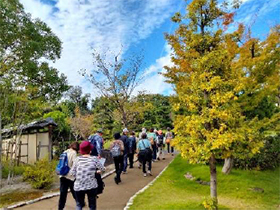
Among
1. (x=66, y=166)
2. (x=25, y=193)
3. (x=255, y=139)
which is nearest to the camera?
(x=66, y=166)

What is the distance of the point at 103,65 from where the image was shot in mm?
17078

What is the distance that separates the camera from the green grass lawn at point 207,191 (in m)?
6.41

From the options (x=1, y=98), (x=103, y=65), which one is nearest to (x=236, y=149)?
(x=1, y=98)

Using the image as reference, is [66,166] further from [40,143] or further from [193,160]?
[40,143]

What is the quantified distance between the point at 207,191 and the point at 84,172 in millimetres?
5321

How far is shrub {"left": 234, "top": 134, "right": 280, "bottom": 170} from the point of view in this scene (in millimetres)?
10453

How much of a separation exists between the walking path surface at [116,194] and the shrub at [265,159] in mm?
3988

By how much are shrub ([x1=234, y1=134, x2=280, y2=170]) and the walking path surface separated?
3.99 metres

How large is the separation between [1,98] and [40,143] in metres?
7.34

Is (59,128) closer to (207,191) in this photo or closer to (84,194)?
(207,191)

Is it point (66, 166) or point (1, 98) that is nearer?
point (66, 166)

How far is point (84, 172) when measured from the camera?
428 centimetres

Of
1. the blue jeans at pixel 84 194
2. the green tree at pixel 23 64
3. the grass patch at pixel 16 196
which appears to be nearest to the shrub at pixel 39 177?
the grass patch at pixel 16 196

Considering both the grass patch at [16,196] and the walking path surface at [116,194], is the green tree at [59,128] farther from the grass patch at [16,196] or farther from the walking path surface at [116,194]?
the grass patch at [16,196]
